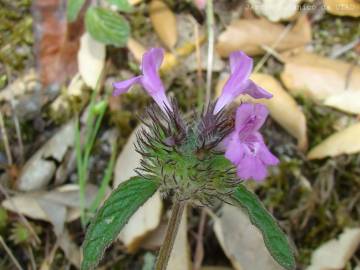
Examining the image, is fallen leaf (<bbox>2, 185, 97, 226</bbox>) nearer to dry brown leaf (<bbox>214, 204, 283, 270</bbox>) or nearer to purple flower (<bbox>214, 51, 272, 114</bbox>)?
dry brown leaf (<bbox>214, 204, 283, 270</bbox>)

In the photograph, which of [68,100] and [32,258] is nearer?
[32,258]

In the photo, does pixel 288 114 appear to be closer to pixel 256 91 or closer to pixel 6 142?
pixel 256 91

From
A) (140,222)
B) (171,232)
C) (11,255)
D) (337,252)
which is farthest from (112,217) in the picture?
(337,252)

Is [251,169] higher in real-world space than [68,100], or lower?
higher

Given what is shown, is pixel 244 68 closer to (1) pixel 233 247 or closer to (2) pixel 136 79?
(2) pixel 136 79

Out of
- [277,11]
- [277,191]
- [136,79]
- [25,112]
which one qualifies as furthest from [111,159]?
[277,11]

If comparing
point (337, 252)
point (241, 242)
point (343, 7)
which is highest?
point (343, 7)
